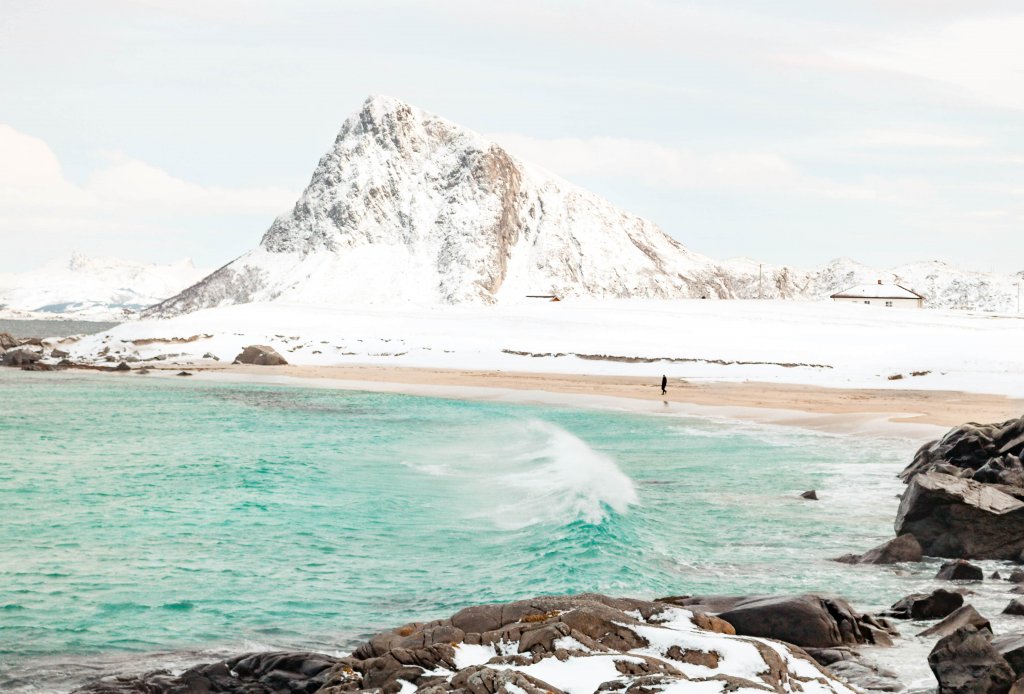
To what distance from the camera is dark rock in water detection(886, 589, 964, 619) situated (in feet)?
37.2

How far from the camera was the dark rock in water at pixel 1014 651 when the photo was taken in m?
7.71

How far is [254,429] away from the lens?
3584 cm

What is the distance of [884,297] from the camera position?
413ft

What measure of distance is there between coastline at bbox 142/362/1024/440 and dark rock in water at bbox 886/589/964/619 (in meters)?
19.1

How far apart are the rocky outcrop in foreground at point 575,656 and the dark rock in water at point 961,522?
8.35 m

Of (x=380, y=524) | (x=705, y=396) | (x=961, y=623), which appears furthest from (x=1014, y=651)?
(x=705, y=396)

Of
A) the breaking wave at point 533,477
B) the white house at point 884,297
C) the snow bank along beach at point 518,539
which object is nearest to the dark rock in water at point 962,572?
the snow bank along beach at point 518,539

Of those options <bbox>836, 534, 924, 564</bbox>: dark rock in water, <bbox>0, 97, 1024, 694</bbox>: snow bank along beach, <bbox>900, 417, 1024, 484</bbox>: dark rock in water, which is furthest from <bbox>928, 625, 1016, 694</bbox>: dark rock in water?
<bbox>900, 417, 1024, 484</bbox>: dark rock in water

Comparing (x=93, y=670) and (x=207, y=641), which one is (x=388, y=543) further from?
(x=93, y=670)

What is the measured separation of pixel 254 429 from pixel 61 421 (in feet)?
26.2

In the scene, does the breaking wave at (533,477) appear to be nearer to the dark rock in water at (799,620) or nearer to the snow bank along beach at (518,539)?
the snow bank along beach at (518,539)

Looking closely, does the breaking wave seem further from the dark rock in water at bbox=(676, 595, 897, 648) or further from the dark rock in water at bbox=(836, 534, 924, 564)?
the dark rock in water at bbox=(676, 595, 897, 648)

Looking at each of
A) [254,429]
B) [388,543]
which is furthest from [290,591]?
[254,429]

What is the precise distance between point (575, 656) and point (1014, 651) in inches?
143
